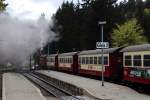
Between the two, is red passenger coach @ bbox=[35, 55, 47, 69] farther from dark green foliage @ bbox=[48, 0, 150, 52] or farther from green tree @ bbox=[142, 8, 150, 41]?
green tree @ bbox=[142, 8, 150, 41]

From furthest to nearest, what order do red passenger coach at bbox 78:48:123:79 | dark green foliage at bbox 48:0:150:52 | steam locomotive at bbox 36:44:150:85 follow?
dark green foliage at bbox 48:0:150:52, red passenger coach at bbox 78:48:123:79, steam locomotive at bbox 36:44:150:85

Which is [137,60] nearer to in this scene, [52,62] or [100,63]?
[100,63]

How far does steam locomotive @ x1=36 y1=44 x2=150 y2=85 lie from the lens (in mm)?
28000

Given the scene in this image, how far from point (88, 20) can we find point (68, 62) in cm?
3389

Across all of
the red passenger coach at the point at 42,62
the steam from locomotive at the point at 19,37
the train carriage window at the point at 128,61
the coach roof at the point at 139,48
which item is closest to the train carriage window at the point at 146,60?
the coach roof at the point at 139,48

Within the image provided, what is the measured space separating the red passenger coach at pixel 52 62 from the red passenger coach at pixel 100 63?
19770mm

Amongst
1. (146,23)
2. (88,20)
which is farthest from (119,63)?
(146,23)

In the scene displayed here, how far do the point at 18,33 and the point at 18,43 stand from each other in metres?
3.03

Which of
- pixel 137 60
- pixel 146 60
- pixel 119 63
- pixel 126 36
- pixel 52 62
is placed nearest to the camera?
pixel 146 60

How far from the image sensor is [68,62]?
5859cm

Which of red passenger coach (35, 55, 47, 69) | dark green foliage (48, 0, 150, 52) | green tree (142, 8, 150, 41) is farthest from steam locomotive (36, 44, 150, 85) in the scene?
green tree (142, 8, 150, 41)

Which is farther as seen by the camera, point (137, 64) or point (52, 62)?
point (52, 62)

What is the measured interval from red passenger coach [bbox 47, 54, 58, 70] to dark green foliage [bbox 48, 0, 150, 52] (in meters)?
7.20

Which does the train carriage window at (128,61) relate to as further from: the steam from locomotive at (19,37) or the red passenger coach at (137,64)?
the steam from locomotive at (19,37)
